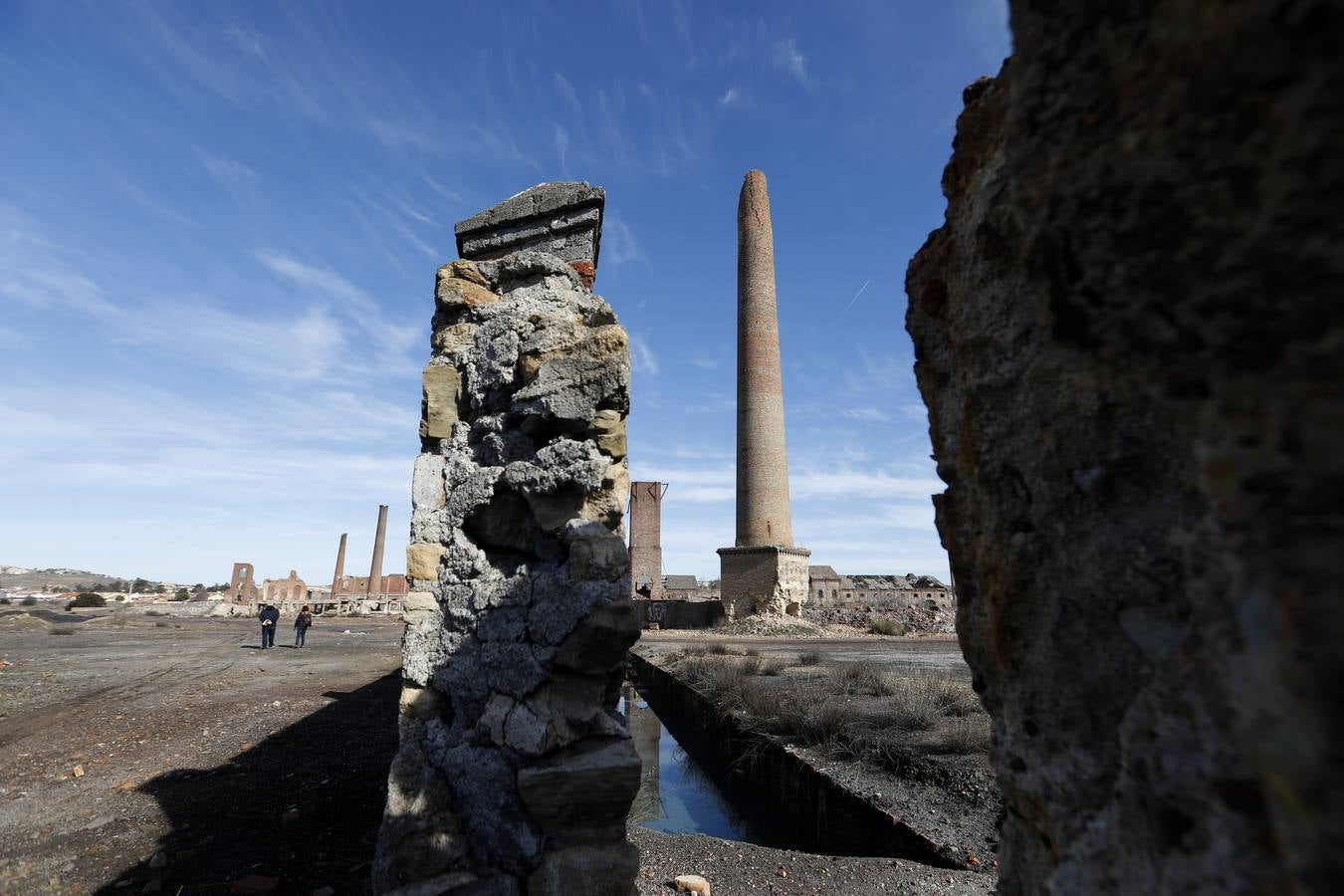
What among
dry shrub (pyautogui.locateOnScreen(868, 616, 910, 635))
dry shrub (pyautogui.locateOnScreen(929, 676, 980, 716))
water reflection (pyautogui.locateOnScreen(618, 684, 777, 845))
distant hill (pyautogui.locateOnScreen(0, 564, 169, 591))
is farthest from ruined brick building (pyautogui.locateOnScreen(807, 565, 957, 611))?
distant hill (pyautogui.locateOnScreen(0, 564, 169, 591))

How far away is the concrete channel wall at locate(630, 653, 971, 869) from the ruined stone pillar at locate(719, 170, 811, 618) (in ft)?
35.9

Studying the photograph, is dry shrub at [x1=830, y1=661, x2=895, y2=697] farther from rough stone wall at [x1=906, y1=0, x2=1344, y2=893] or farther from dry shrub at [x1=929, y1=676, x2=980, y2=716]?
rough stone wall at [x1=906, y1=0, x2=1344, y2=893]

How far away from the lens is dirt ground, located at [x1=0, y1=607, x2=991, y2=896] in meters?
2.94

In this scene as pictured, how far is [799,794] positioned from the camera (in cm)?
495

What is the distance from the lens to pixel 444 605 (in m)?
2.65

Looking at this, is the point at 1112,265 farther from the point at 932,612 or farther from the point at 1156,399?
the point at 932,612

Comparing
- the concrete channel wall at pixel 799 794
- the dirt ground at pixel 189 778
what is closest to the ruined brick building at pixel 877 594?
the concrete channel wall at pixel 799 794

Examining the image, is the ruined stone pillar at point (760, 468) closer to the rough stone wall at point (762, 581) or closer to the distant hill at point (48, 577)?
the rough stone wall at point (762, 581)

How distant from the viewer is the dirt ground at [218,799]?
9.63ft

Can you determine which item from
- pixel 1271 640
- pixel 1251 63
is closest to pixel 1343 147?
pixel 1251 63

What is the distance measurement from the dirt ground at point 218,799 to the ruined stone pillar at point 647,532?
14908 mm

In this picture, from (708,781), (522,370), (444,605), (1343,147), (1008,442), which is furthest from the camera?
(708,781)

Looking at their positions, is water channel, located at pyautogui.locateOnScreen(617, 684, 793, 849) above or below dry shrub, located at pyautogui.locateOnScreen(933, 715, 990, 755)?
below

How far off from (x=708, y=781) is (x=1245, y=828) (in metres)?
6.72
